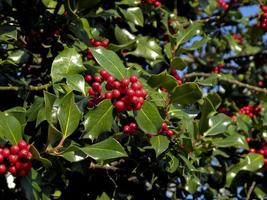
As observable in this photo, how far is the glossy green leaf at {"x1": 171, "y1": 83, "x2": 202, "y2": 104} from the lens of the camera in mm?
1950

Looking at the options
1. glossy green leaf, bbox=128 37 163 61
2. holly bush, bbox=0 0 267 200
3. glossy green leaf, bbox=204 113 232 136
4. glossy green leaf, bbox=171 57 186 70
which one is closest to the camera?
holly bush, bbox=0 0 267 200

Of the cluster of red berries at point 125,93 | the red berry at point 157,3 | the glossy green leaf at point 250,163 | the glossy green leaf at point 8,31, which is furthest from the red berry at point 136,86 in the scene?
the red berry at point 157,3

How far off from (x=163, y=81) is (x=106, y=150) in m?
0.36

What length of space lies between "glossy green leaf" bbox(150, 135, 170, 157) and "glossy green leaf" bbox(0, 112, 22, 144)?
48cm

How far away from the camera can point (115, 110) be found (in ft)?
6.03

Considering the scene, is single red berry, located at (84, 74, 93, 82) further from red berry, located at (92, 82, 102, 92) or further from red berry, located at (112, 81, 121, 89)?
red berry, located at (112, 81, 121, 89)

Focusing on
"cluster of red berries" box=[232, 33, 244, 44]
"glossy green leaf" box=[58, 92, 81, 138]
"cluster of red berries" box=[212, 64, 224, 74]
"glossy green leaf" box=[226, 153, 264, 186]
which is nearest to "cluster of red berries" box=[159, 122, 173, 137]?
"glossy green leaf" box=[58, 92, 81, 138]

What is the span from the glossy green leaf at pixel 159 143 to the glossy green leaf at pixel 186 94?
0.15 metres

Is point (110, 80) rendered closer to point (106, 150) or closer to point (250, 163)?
point (106, 150)

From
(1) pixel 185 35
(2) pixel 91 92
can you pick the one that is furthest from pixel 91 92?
(1) pixel 185 35

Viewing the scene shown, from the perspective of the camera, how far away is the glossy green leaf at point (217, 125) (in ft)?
8.04

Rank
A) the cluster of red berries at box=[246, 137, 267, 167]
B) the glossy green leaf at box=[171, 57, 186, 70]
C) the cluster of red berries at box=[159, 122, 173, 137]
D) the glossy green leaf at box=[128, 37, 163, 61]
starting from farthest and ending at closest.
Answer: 1. the cluster of red berries at box=[246, 137, 267, 167]
2. the glossy green leaf at box=[128, 37, 163, 61]
3. the glossy green leaf at box=[171, 57, 186, 70]
4. the cluster of red berries at box=[159, 122, 173, 137]

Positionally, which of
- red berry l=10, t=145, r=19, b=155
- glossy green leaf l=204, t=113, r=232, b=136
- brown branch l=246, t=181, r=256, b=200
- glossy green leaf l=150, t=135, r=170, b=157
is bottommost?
brown branch l=246, t=181, r=256, b=200

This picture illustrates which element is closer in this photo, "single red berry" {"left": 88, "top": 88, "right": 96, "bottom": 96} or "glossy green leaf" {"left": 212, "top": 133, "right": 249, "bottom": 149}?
"single red berry" {"left": 88, "top": 88, "right": 96, "bottom": 96}
